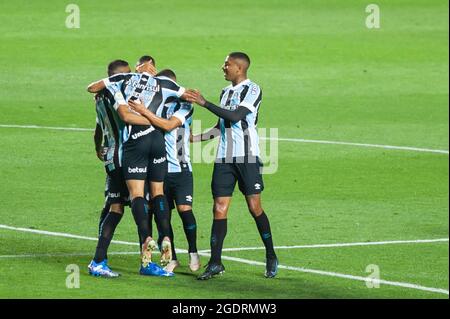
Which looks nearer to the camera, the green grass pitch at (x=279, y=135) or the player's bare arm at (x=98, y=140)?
the green grass pitch at (x=279, y=135)

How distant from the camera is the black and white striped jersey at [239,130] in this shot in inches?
483

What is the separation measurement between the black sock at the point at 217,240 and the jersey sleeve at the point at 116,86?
1.46 metres

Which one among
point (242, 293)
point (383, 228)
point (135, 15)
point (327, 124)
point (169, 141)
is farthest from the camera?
point (135, 15)

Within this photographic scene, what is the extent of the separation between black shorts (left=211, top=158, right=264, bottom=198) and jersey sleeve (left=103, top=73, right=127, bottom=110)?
3.75 feet

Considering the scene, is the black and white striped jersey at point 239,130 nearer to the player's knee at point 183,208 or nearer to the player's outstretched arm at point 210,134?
the player's outstretched arm at point 210,134

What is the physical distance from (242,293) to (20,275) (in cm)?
207

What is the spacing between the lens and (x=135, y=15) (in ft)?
102

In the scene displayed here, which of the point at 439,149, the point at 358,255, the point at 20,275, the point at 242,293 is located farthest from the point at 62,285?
the point at 439,149

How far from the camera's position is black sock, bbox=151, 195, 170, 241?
12.1 metres

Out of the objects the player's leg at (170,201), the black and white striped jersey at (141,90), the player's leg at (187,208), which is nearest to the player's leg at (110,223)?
the black and white striped jersey at (141,90)

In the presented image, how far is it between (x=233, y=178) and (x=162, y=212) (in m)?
0.77

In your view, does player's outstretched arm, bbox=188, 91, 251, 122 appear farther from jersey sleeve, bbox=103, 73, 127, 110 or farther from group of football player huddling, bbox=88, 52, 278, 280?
jersey sleeve, bbox=103, 73, 127, 110

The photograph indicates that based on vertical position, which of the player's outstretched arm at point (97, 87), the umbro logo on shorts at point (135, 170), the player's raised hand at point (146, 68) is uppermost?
the player's raised hand at point (146, 68)
